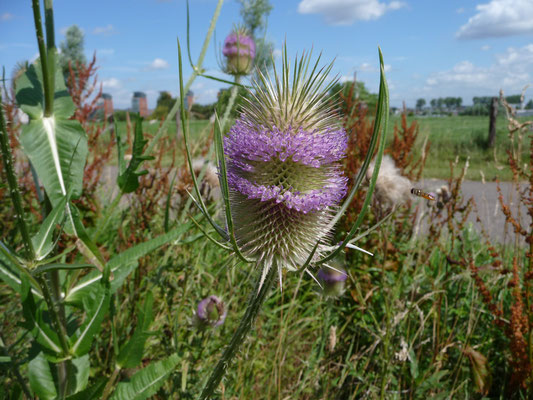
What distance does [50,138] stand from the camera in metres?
1.47

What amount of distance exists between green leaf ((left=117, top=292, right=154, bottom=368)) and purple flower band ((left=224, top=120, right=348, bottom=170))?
0.64 m

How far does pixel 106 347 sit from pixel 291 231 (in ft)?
5.78

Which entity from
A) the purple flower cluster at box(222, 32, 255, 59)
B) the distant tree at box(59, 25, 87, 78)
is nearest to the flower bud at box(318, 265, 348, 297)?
the purple flower cluster at box(222, 32, 255, 59)

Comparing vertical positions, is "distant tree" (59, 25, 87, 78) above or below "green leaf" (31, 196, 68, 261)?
above

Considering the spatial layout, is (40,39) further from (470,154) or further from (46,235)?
(470,154)

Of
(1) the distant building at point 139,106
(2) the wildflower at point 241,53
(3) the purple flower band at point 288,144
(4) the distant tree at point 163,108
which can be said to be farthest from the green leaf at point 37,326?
(4) the distant tree at point 163,108

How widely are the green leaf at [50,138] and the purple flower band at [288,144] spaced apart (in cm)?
61

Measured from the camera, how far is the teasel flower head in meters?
1.25

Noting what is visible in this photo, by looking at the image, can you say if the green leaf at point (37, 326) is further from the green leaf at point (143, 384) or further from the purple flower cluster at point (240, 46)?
the purple flower cluster at point (240, 46)

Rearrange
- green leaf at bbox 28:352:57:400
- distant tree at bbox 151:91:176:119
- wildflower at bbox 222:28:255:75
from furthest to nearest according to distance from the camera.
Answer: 1. distant tree at bbox 151:91:176:119
2. wildflower at bbox 222:28:255:75
3. green leaf at bbox 28:352:57:400

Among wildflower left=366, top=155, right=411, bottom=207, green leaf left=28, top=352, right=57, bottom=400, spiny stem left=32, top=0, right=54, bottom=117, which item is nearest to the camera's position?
spiny stem left=32, top=0, right=54, bottom=117

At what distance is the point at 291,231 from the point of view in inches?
52.9

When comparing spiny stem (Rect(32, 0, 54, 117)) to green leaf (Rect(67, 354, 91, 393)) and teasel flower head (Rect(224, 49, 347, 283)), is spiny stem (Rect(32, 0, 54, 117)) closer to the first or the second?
teasel flower head (Rect(224, 49, 347, 283))

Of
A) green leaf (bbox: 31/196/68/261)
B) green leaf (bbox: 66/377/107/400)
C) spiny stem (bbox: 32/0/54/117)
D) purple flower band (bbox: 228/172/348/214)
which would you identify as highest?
spiny stem (bbox: 32/0/54/117)
